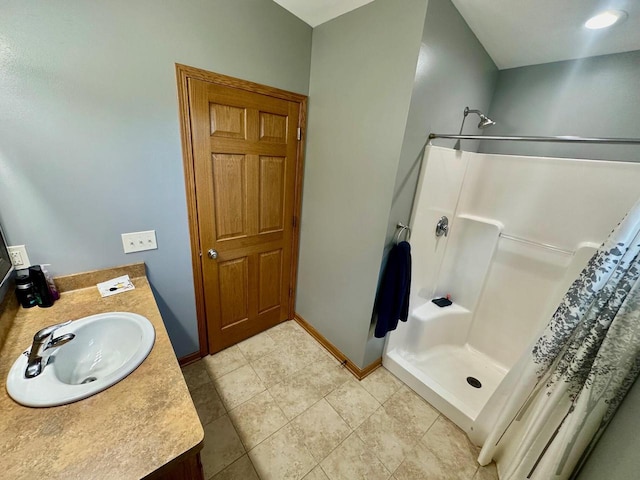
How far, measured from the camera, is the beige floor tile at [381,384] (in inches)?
68.4

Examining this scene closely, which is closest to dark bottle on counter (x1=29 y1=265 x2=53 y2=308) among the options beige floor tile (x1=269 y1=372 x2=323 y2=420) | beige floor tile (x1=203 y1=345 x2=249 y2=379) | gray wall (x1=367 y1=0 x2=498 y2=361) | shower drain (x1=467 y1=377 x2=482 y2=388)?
beige floor tile (x1=203 y1=345 x2=249 y2=379)

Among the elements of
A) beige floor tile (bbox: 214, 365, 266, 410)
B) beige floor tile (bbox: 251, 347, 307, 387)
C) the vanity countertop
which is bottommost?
beige floor tile (bbox: 214, 365, 266, 410)

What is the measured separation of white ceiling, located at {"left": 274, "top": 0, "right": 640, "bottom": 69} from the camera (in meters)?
1.19

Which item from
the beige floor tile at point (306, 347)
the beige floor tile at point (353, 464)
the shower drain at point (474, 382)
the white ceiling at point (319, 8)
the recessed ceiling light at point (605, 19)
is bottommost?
the beige floor tile at point (353, 464)

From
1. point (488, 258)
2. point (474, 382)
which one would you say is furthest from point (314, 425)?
point (488, 258)

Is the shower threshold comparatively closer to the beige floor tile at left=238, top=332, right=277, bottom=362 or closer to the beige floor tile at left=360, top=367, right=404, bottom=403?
the beige floor tile at left=360, top=367, right=404, bottom=403

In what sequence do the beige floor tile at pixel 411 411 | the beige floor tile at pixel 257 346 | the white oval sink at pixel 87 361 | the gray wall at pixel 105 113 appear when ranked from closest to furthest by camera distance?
the white oval sink at pixel 87 361
the gray wall at pixel 105 113
the beige floor tile at pixel 411 411
the beige floor tile at pixel 257 346

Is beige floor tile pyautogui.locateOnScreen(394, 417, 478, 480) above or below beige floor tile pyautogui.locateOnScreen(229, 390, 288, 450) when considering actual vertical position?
above

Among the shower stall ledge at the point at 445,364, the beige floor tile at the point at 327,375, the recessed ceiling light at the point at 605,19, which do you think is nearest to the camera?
the recessed ceiling light at the point at 605,19

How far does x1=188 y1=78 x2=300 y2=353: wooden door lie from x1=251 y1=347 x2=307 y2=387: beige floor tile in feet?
1.01

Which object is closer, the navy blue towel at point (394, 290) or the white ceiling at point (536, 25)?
the white ceiling at point (536, 25)

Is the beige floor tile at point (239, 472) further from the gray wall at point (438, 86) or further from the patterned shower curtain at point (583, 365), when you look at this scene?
the patterned shower curtain at point (583, 365)

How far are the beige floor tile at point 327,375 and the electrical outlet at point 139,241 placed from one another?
142 centimetres

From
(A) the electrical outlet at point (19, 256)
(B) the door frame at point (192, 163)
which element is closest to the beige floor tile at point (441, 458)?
(B) the door frame at point (192, 163)
